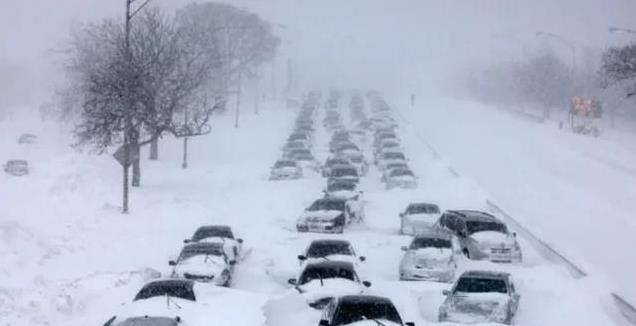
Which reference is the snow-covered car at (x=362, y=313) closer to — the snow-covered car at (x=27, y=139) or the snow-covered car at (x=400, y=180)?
the snow-covered car at (x=400, y=180)

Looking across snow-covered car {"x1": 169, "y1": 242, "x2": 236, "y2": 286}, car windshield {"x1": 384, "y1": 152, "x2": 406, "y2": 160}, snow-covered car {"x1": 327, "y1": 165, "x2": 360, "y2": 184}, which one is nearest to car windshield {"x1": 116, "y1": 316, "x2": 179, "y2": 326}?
snow-covered car {"x1": 169, "y1": 242, "x2": 236, "y2": 286}

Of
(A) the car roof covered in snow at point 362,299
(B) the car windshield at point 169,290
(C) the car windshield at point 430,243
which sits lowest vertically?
(C) the car windshield at point 430,243

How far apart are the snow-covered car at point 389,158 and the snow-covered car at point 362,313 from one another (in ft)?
104

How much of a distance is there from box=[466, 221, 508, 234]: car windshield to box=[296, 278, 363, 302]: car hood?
8.41 metres

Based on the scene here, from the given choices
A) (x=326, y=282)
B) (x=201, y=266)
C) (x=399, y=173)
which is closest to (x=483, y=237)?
(x=326, y=282)

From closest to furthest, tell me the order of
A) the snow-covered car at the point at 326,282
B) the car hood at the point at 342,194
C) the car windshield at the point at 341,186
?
the snow-covered car at the point at 326,282, the car hood at the point at 342,194, the car windshield at the point at 341,186

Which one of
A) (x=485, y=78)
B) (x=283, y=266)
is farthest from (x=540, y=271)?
(x=485, y=78)

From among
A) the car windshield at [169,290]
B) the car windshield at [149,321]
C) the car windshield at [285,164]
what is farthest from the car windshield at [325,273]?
the car windshield at [285,164]

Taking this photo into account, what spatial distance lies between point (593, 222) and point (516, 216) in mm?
3050

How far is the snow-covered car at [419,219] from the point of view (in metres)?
31.8

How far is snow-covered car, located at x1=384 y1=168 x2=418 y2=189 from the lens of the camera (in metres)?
43.7

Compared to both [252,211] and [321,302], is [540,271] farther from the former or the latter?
[252,211]

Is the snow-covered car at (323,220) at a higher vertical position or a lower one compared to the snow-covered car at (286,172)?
higher

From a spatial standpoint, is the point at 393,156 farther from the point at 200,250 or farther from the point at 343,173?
the point at 200,250
